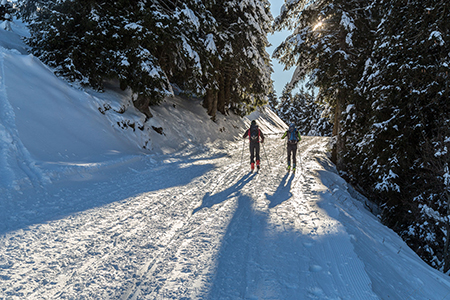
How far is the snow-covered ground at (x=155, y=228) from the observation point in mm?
2771

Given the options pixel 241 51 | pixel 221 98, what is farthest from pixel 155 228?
pixel 221 98

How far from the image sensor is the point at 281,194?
6488 millimetres

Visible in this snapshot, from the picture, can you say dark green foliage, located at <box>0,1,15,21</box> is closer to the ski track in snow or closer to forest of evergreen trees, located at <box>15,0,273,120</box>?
forest of evergreen trees, located at <box>15,0,273,120</box>

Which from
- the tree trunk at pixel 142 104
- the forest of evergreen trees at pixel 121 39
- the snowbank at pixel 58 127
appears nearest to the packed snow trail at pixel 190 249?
the snowbank at pixel 58 127

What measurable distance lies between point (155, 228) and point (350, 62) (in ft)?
37.8

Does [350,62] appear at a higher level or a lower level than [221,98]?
higher

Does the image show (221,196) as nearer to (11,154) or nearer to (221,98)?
(11,154)

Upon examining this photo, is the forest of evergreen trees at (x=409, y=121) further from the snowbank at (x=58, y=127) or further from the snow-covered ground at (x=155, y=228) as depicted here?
the snowbank at (x=58, y=127)

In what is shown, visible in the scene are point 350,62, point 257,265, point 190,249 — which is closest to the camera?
point 257,265

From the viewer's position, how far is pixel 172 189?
6.34m

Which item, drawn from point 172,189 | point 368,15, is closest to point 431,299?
point 172,189

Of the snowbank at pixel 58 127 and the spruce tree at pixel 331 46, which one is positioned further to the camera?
the spruce tree at pixel 331 46

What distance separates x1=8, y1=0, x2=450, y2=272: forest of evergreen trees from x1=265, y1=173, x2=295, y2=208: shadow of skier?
3169 mm

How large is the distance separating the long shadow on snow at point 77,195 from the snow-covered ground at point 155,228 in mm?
31
